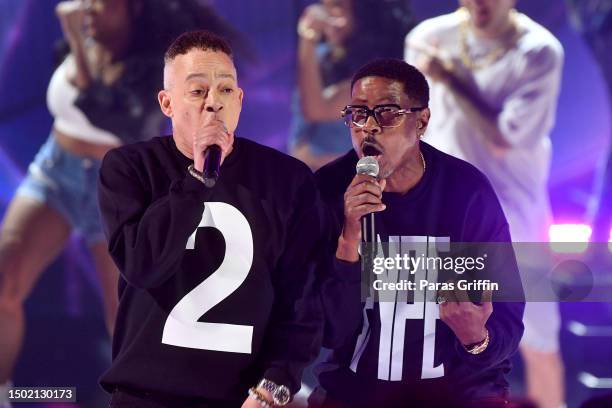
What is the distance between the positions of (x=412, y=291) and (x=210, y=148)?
3.02 feet

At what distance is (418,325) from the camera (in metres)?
2.68

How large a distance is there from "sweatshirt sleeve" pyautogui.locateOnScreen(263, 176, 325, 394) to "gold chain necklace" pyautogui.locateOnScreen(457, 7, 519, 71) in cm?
197

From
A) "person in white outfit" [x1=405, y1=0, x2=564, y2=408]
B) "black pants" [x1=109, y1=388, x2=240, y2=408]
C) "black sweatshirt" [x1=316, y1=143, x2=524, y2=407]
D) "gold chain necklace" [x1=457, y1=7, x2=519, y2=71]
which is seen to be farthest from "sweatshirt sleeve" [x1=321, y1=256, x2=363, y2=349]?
"gold chain necklace" [x1=457, y1=7, x2=519, y2=71]

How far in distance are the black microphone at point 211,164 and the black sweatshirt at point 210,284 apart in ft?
0.25

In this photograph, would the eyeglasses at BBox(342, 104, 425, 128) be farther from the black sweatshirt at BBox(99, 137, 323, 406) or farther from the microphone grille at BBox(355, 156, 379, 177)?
the black sweatshirt at BBox(99, 137, 323, 406)

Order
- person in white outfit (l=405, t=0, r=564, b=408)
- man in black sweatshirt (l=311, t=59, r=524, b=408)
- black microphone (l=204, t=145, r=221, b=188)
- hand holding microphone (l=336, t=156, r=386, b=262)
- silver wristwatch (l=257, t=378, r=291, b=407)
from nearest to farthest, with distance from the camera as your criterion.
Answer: black microphone (l=204, t=145, r=221, b=188)
silver wristwatch (l=257, t=378, r=291, b=407)
hand holding microphone (l=336, t=156, r=386, b=262)
man in black sweatshirt (l=311, t=59, r=524, b=408)
person in white outfit (l=405, t=0, r=564, b=408)

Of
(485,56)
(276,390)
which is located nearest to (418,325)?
(276,390)

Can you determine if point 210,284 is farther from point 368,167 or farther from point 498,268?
point 498,268

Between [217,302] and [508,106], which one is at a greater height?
[508,106]

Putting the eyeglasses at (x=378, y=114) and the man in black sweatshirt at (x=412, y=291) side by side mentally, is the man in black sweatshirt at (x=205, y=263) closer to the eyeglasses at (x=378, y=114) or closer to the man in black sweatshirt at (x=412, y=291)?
the man in black sweatshirt at (x=412, y=291)

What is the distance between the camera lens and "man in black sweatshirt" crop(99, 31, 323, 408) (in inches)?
88.0

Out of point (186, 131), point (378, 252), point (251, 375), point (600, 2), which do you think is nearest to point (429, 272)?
point (378, 252)

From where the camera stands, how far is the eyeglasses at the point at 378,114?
267cm

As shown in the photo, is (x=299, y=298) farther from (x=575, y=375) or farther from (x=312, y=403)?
(x=575, y=375)
